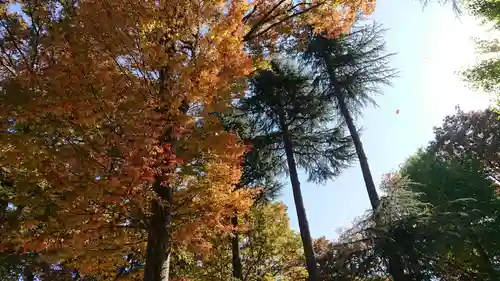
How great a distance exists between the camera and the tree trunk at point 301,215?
355 inches

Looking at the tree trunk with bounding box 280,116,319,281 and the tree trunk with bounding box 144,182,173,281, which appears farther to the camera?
the tree trunk with bounding box 280,116,319,281

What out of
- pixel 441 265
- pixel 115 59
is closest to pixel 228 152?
pixel 115 59

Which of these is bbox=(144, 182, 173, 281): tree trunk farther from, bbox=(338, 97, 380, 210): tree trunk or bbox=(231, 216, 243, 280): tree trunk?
bbox=(338, 97, 380, 210): tree trunk

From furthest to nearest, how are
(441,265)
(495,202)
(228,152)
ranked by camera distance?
(495,202), (441,265), (228,152)

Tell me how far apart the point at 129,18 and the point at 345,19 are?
16.3 ft

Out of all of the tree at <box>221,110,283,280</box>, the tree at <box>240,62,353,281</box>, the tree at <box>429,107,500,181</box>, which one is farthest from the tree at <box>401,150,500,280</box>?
the tree at <box>221,110,283,280</box>

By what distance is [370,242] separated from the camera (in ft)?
22.1

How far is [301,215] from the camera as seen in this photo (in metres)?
9.94

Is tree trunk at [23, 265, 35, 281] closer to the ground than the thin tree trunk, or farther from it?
closer to the ground

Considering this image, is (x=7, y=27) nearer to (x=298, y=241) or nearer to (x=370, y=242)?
(x=370, y=242)

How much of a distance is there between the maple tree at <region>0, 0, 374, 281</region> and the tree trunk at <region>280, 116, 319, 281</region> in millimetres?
5532

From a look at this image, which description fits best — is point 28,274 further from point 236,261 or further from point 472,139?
point 472,139

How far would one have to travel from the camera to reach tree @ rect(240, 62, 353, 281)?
1185 cm

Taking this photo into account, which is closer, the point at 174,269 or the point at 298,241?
the point at 174,269
